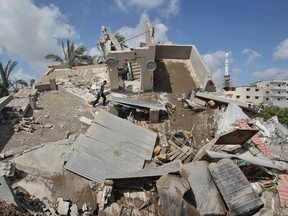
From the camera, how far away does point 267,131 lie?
33.9 ft

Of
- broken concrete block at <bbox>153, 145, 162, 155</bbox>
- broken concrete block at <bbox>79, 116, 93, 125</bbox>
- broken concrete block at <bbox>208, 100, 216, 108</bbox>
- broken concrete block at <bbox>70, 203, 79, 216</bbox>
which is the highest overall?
broken concrete block at <bbox>208, 100, 216, 108</bbox>

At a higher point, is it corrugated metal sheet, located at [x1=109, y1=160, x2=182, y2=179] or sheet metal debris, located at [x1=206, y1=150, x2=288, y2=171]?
sheet metal debris, located at [x1=206, y1=150, x2=288, y2=171]

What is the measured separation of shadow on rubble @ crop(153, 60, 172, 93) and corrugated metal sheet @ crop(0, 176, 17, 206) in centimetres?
890

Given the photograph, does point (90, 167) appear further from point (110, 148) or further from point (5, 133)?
point (5, 133)

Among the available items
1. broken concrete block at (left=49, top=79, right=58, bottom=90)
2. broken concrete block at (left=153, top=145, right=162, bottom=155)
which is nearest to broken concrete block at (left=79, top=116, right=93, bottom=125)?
broken concrete block at (left=153, top=145, right=162, bottom=155)

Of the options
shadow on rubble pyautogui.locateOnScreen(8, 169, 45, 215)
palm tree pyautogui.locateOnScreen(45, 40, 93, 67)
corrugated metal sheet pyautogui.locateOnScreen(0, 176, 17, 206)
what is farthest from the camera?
palm tree pyautogui.locateOnScreen(45, 40, 93, 67)

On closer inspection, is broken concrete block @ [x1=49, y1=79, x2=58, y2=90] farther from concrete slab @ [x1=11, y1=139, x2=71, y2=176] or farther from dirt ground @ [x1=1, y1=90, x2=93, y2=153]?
concrete slab @ [x1=11, y1=139, x2=71, y2=176]

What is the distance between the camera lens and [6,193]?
20.6 feet

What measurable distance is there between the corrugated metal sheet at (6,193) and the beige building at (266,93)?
44.4m

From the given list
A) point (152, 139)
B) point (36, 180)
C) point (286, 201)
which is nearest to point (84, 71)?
point (152, 139)

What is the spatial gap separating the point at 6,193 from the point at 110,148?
11.9 ft

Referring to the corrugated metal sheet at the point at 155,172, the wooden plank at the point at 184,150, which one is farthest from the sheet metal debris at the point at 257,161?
the wooden plank at the point at 184,150

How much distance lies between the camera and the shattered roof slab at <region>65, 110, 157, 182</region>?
847cm

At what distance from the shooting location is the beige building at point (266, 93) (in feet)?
171
